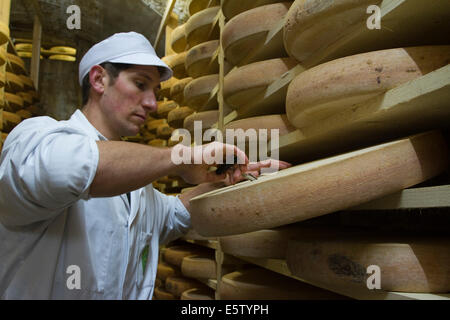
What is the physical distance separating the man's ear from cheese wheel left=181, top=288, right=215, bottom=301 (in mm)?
1496

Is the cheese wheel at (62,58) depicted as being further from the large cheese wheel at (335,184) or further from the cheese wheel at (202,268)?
the large cheese wheel at (335,184)

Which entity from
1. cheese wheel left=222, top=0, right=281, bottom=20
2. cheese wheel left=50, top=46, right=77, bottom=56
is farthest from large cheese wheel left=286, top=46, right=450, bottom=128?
cheese wheel left=50, top=46, right=77, bottom=56

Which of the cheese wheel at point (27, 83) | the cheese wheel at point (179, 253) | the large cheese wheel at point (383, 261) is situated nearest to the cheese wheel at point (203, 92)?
the cheese wheel at point (179, 253)

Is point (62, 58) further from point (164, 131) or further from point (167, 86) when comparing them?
point (167, 86)

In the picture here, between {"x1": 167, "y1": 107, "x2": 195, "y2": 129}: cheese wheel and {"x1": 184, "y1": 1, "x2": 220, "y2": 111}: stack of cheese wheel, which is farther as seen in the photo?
{"x1": 167, "y1": 107, "x2": 195, "y2": 129}: cheese wheel

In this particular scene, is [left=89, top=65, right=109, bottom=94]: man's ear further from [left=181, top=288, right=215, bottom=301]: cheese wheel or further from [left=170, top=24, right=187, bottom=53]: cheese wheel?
[left=170, top=24, right=187, bottom=53]: cheese wheel

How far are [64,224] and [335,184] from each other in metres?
0.93

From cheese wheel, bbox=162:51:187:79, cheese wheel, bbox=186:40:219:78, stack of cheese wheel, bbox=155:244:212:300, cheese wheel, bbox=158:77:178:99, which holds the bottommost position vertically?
stack of cheese wheel, bbox=155:244:212:300

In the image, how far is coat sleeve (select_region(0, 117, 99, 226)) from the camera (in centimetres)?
94

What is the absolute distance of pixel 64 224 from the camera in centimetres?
127

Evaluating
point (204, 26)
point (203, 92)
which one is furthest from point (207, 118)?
point (204, 26)

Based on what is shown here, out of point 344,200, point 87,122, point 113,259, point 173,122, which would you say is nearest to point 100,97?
point 87,122

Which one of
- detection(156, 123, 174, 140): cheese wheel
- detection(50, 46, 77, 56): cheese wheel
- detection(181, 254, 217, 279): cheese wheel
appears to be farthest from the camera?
detection(50, 46, 77, 56): cheese wheel

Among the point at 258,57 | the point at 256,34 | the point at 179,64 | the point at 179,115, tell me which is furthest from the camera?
the point at 179,64
